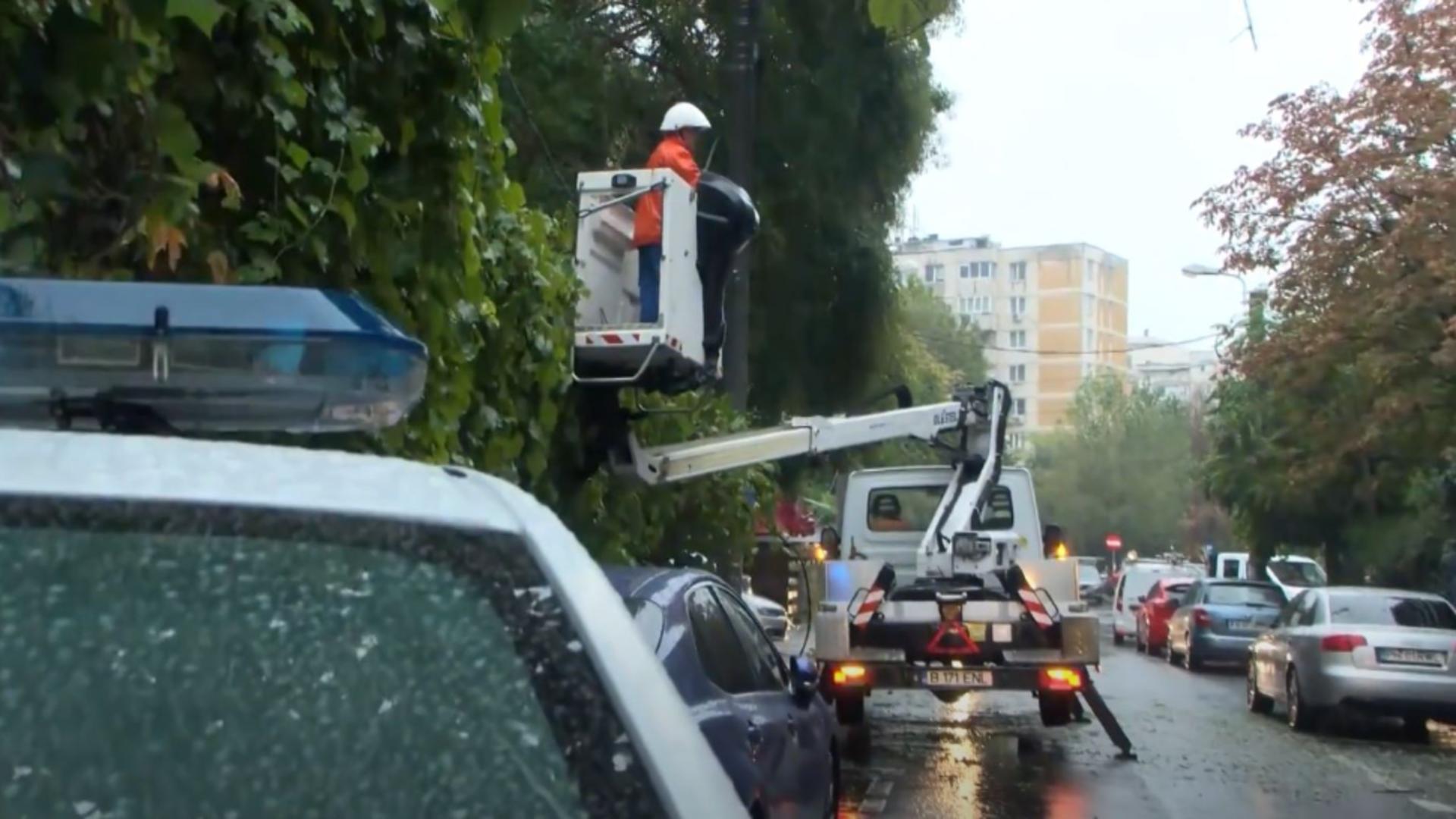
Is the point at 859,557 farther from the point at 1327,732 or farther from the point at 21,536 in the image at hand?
the point at 21,536

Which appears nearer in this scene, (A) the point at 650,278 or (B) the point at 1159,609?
(A) the point at 650,278

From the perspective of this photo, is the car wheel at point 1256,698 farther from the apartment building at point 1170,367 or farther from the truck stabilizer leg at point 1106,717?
the apartment building at point 1170,367

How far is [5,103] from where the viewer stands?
17.5ft

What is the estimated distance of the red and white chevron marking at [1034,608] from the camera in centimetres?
1425

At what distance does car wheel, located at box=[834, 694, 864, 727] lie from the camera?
595 inches

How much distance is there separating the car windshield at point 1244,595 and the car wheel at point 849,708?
44.1ft

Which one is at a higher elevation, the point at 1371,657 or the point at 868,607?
the point at 868,607

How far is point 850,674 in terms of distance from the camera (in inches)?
571

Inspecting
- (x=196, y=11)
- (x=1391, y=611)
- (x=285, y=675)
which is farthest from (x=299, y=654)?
(x=1391, y=611)

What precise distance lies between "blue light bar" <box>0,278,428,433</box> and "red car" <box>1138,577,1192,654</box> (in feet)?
101

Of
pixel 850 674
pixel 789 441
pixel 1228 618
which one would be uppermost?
pixel 789 441

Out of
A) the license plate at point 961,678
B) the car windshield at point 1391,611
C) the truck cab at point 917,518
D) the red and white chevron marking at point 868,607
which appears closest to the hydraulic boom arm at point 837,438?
the truck cab at point 917,518

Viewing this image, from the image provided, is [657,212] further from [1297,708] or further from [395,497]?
[1297,708]

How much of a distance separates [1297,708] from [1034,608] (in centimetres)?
508
